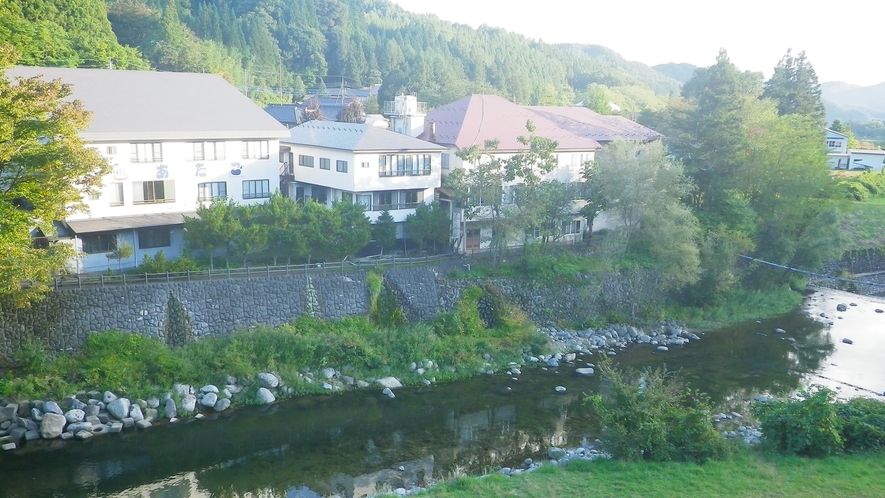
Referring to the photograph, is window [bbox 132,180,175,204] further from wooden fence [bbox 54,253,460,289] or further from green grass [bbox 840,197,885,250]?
green grass [bbox 840,197,885,250]

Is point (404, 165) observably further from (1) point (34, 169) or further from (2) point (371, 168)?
(1) point (34, 169)

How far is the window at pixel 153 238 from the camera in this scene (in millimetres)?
24375

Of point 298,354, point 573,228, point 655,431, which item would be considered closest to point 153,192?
point 298,354

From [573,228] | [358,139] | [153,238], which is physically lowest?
[573,228]

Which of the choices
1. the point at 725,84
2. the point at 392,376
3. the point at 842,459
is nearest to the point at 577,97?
the point at 725,84

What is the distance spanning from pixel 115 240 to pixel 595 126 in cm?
2385

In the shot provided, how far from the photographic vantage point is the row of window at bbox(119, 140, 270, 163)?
24703 mm

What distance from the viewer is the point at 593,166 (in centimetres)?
2944

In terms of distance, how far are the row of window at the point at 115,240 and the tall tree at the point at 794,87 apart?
40.0 metres

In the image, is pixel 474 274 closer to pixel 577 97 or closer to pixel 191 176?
pixel 191 176

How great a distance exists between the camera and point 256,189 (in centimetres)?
2786

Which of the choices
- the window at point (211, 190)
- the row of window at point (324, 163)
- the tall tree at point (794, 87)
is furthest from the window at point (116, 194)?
the tall tree at point (794, 87)

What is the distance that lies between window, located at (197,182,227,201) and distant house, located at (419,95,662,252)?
9.15 meters

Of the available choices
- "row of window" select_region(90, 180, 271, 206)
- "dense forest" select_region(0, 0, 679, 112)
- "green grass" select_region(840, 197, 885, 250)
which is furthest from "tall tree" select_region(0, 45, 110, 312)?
"green grass" select_region(840, 197, 885, 250)
